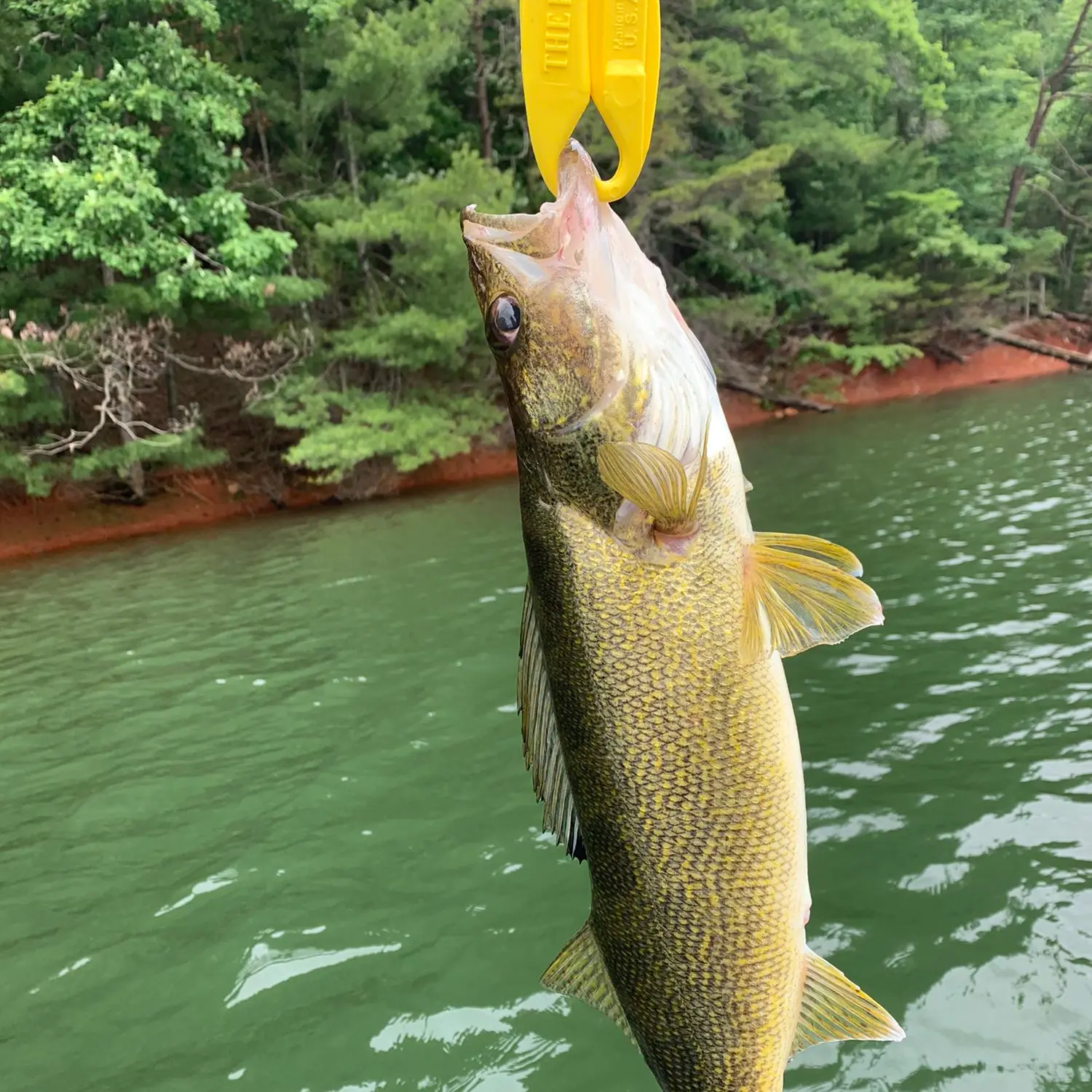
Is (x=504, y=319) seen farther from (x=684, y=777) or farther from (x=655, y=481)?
(x=684, y=777)

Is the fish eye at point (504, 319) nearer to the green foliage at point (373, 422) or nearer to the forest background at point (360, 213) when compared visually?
the forest background at point (360, 213)

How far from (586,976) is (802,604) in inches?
30.0

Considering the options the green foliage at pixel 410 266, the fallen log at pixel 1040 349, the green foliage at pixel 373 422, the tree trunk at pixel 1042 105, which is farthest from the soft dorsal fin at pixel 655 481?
the tree trunk at pixel 1042 105

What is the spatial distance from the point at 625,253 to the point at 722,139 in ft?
77.7

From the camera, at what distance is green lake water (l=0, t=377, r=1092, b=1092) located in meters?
3.38

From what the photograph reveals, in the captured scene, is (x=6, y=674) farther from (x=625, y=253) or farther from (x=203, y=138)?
(x=203, y=138)

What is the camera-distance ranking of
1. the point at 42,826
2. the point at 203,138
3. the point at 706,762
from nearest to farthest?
the point at 706,762, the point at 42,826, the point at 203,138

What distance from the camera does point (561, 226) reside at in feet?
5.10

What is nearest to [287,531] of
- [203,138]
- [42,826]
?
[203,138]

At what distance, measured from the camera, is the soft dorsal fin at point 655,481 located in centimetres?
149

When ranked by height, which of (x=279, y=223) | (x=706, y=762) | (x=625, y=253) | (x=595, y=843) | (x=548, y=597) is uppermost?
(x=279, y=223)

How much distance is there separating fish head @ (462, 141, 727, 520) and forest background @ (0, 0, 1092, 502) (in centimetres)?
1299

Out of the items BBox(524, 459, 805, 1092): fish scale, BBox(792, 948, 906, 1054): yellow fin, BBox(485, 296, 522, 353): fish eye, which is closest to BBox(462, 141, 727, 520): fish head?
BBox(485, 296, 522, 353): fish eye

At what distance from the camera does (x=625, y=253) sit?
157 centimetres
